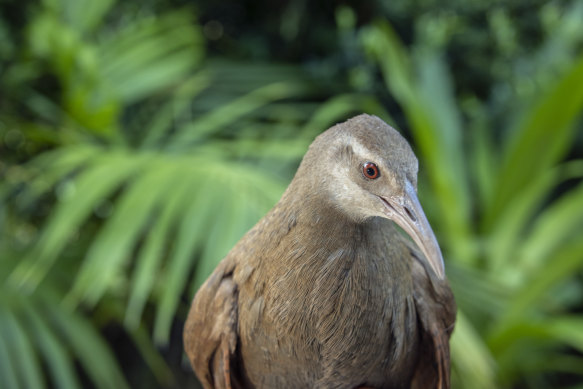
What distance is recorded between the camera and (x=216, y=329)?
3.38ft

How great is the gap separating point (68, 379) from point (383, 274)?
4.89 ft

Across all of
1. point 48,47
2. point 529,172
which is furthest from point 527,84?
point 48,47

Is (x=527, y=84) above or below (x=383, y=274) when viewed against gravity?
above

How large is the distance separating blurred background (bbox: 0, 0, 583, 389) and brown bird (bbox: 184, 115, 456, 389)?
0.75 m

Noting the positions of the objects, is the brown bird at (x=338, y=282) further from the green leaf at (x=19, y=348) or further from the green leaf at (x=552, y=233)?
the green leaf at (x=552, y=233)

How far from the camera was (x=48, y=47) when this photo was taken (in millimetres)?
2506

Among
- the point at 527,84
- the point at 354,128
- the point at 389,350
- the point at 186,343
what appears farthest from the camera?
the point at 527,84

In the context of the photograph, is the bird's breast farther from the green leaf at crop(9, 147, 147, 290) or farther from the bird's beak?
the green leaf at crop(9, 147, 147, 290)

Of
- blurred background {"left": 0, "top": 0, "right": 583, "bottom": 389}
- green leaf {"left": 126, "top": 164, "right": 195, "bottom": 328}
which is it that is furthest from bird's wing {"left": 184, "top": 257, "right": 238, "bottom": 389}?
green leaf {"left": 126, "top": 164, "right": 195, "bottom": 328}

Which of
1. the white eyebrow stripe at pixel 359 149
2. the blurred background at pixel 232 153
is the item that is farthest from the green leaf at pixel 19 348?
the white eyebrow stripe at pixel 359 149

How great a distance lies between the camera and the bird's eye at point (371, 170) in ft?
2.82

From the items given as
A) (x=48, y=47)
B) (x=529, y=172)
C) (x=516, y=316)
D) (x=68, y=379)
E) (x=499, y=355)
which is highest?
(x=48, y=47)

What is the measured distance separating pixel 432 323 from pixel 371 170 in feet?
1.05

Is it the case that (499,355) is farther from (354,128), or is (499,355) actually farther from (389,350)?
(354,128)
